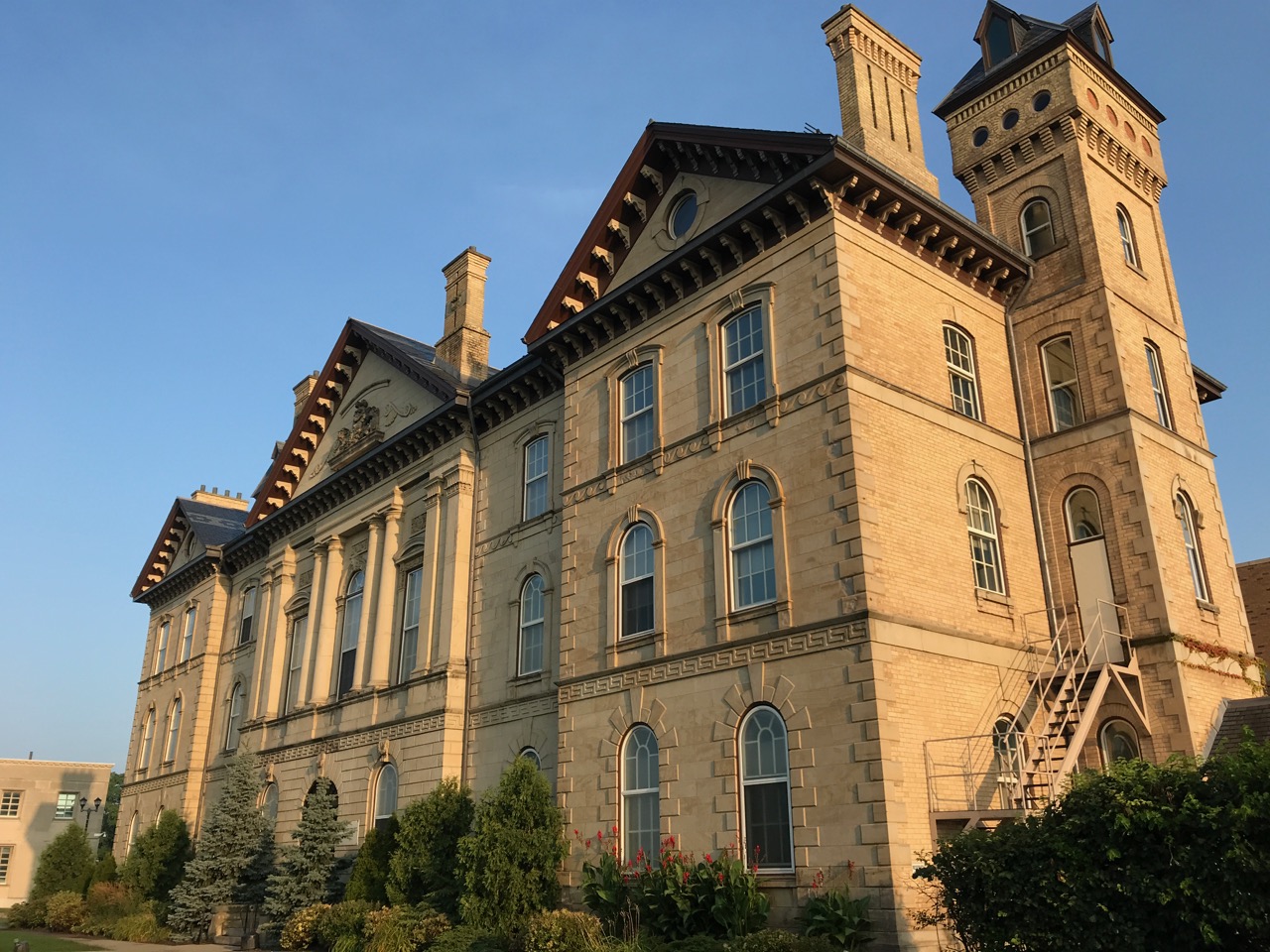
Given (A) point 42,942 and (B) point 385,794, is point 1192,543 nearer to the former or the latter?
(B) point 385,794

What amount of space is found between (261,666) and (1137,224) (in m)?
28.7

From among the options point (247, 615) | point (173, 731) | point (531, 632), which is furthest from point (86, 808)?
point (531, 632)

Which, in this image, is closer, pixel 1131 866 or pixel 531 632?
pixel 1131 866

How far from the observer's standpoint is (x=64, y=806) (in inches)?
2549

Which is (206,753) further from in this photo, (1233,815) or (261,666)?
(1233,815)

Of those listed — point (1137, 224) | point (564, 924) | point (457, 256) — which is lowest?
point (564, 924)

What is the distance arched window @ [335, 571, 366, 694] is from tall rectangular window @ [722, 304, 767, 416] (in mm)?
15220

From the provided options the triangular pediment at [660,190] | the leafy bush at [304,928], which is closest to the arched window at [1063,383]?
the triangular pediment at [660,190]

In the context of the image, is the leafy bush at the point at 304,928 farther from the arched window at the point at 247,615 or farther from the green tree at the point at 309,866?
the arched window at the point at 247,615

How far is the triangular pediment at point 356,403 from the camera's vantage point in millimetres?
30453

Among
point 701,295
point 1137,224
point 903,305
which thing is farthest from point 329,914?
point 1137,224

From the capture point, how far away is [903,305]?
19.5m

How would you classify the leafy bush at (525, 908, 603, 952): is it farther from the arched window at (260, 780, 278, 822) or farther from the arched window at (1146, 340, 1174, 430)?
the arched window at (260, 780, 278, 822)

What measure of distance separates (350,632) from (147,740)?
62.9ft
